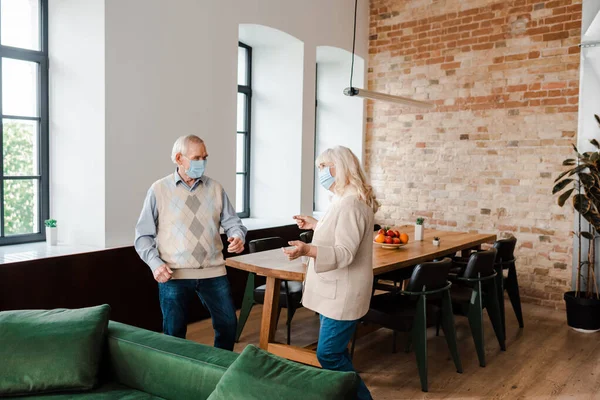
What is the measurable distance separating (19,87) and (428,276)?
3368mm

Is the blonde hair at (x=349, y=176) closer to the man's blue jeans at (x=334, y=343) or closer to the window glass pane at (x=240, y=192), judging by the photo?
the man's blue jeans at (x=334, y=343)

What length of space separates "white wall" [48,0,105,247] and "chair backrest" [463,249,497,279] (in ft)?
9.30

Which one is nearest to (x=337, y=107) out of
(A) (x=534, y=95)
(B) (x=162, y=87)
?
(A) (x=534, y=95)

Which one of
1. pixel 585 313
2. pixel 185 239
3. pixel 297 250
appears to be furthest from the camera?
pixel 585 313

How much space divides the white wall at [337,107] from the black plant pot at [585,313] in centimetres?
323

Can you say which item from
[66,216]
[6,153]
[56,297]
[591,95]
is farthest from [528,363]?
[6,153]

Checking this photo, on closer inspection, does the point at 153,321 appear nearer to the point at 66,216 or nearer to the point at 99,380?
the point at 66,216

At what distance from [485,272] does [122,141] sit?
3041 mm

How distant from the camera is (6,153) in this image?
441 cm

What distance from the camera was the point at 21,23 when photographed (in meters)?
4.46

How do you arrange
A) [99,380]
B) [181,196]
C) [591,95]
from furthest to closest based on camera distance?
1. [591,95]
2. [181,196]
3. [99,380]

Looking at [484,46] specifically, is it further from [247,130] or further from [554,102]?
[247,130]

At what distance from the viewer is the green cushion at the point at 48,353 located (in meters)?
2.46

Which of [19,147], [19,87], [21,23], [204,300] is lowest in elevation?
[204,300]
